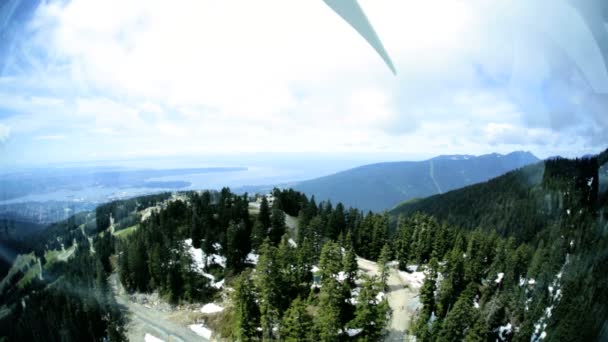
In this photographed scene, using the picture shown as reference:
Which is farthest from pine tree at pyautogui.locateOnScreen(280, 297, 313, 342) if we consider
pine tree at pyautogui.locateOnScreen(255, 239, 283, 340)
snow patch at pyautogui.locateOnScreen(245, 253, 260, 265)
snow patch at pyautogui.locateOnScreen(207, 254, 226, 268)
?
snow patch at pyautogui.locateOnScreen(207, 254, 226, 268)

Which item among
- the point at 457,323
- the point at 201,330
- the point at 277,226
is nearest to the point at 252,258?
the point at 277,226

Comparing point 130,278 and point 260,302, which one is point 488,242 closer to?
point 260,302

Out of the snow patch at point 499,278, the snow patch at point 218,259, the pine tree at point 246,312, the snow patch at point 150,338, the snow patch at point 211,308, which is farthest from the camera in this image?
the snow patch at point 218,259

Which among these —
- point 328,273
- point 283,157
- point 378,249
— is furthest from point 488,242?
point 283,157

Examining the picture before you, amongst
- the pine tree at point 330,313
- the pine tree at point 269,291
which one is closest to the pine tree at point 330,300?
the pine tree at point 330,313

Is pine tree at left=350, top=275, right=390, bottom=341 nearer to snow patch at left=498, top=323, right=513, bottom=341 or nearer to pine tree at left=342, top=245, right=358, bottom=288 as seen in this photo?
pine tree at left=342, top=245, right=358, bottom=288

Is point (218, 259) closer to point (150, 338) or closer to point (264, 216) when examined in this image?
point (264, 216)

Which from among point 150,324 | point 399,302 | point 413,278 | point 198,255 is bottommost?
point 413,278

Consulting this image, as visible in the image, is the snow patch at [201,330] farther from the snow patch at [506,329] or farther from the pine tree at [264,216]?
the snow patch at [506,329]
